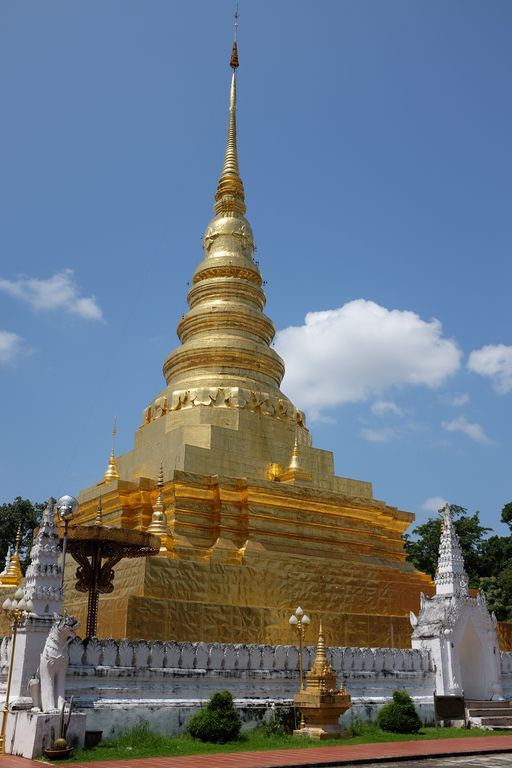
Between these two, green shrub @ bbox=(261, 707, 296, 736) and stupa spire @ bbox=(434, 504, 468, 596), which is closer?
green shrub @ bbox=(261, 707, 296, 736)

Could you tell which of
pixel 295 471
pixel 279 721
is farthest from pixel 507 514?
pixel 279 721

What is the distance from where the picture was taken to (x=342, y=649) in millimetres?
16891

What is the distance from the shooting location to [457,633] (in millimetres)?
18438

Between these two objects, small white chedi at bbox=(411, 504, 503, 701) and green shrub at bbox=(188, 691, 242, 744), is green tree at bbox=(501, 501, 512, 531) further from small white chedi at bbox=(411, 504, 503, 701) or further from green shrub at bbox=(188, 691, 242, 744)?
green shrub at bbox=(188, 691, 242, 744)

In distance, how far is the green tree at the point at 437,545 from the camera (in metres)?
40.3

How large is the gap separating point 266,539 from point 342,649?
548 centimetres

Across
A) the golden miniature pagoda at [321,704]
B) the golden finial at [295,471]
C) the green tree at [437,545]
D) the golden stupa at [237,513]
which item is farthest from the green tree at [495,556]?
the golden miniature pagoda at [321,704]

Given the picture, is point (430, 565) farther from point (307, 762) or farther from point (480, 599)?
point (307, 762)

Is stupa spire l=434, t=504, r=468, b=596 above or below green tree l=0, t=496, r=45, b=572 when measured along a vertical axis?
below

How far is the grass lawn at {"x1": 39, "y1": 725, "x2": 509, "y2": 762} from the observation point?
11781 millimetres

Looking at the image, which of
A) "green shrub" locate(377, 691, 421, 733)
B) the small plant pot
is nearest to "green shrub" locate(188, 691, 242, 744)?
the small plant pot

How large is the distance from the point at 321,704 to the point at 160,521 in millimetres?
7679

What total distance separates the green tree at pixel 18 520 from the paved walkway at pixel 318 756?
28.0 metres

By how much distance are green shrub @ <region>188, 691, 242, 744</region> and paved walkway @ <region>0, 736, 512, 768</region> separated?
2.86 feet
